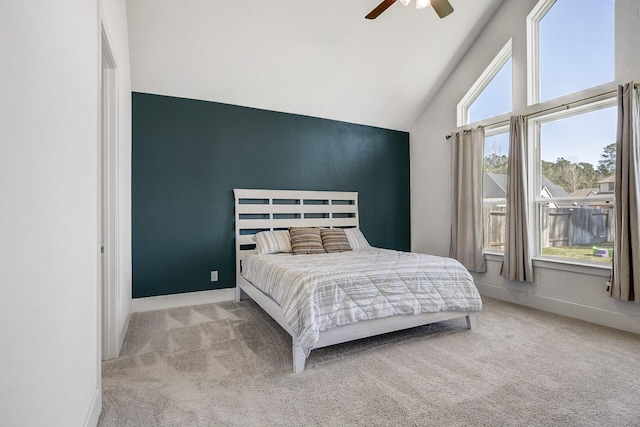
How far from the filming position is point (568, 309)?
346 centimetres

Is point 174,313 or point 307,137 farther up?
point 307,137

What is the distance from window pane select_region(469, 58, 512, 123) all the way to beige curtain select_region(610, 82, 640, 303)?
51.3 inches

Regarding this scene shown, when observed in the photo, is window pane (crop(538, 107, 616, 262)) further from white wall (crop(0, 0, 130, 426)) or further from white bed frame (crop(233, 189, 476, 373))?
white wall (crop(0, 0, 130, 426))

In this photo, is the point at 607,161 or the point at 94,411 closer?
the point at 94,411

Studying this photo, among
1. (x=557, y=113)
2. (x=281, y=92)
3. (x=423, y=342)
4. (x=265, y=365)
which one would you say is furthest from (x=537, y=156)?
(x=265, y=365)

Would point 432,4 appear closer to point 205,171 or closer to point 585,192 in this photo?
point 585,192

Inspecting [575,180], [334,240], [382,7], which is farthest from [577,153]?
[334,240]

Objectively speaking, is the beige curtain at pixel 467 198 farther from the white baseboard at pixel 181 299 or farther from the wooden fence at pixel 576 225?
the white baseboard at pixel 181 299

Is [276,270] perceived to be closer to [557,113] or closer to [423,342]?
[423,342]

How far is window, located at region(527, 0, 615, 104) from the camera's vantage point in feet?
10.8

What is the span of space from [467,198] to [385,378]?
307 centimetres

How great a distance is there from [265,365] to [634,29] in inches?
171

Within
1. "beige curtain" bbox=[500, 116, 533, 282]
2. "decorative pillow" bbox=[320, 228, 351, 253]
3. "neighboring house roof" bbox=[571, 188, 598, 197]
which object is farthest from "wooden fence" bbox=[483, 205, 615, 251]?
"decorative pillow" bbox=[320, 228, 351, 253]

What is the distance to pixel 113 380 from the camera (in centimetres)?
215
